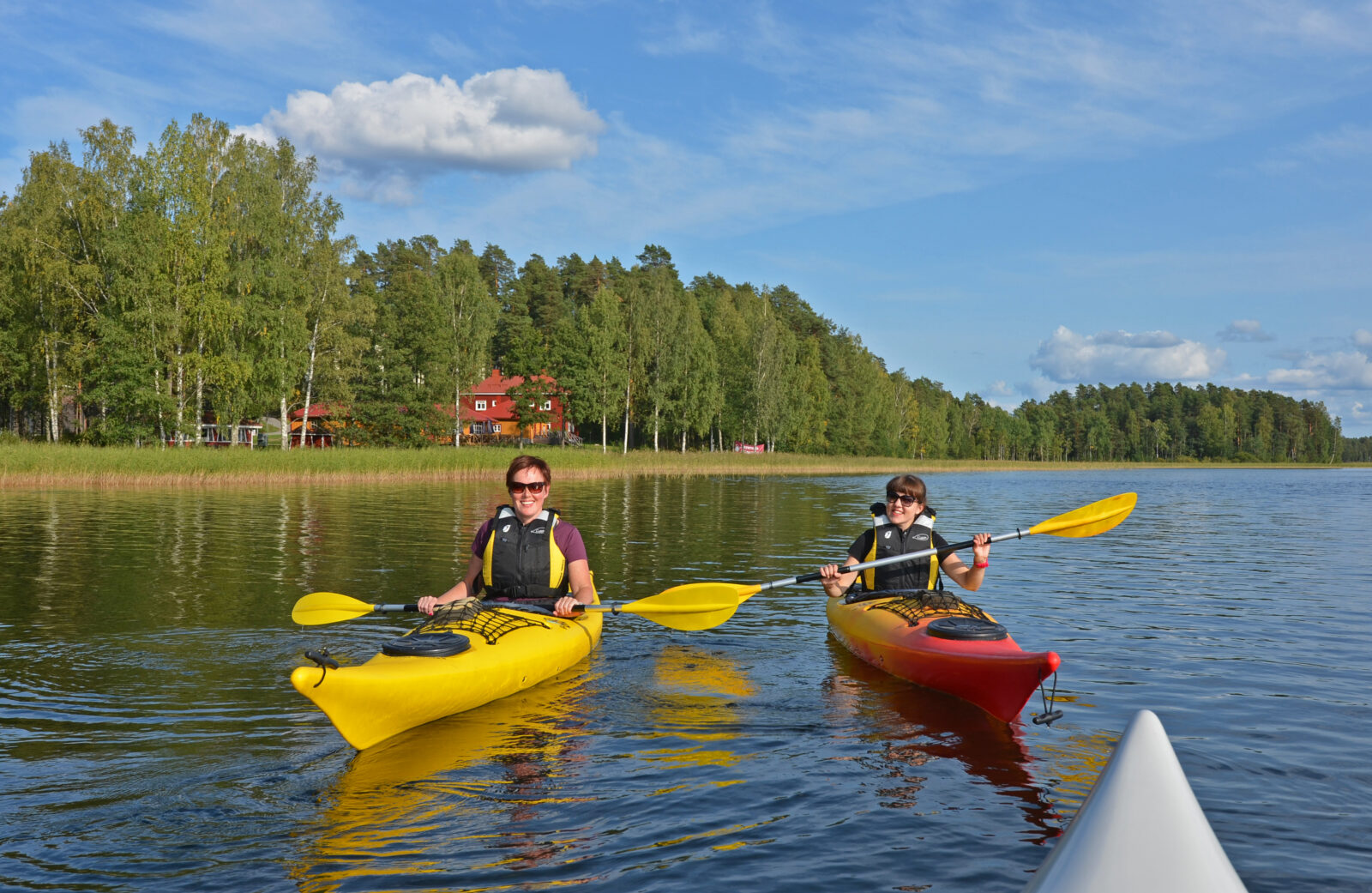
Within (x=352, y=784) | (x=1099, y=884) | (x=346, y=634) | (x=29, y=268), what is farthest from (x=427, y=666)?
(x=29, y=268)

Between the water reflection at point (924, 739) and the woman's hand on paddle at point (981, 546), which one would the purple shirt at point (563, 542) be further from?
the woman's hand on paddle at point (981, 546)

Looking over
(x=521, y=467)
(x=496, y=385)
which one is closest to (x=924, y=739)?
(x=521, y=467)

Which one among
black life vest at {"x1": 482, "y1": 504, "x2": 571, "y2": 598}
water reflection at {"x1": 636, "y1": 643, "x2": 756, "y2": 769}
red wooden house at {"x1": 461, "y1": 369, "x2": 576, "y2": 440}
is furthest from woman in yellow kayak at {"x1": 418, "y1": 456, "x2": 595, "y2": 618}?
red wooden house at {"x1": 461, "y1": 369, "x2": 576, "y2": 440}

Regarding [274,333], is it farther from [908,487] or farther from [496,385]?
[496,385]

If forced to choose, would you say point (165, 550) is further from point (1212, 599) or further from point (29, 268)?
point (29, 268)

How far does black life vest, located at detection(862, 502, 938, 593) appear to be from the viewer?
7.31 m

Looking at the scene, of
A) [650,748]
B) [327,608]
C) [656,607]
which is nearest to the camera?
[650,748]

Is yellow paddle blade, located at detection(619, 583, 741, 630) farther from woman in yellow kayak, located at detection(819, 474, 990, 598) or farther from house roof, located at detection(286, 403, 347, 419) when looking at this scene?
house roof, located at detection(286, 403, 347, 419)

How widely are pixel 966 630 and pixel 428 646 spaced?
3.24 metres

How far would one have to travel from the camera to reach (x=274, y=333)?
33.7m

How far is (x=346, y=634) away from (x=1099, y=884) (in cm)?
746

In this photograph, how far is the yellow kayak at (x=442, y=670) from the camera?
4.82 meters

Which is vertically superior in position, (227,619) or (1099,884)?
(1099,884)

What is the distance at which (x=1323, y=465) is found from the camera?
11750 centimetres
